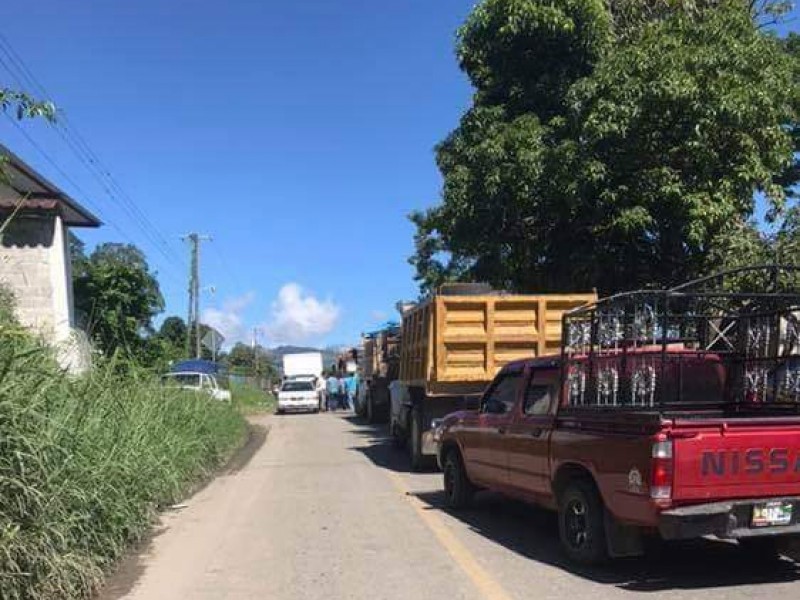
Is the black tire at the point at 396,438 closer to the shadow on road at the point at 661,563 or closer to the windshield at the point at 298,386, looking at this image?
the shadow on road at the point at 661,563

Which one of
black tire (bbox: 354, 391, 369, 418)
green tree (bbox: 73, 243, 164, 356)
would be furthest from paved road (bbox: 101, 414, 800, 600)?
black tire (bbox: 354, 391, 369, 418)

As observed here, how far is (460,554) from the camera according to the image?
881 cm

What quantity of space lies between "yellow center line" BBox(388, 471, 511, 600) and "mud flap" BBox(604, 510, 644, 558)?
100 cm

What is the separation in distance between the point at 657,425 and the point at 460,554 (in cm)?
275

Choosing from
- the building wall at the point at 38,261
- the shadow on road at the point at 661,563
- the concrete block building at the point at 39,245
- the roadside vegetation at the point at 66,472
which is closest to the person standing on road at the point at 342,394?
the concrete block building at the point at 39,245

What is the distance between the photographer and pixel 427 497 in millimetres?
12906

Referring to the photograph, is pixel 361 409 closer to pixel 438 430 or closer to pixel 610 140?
pixel 610 140

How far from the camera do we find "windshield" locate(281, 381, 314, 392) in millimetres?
41875

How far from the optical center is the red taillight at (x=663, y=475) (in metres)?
6.90

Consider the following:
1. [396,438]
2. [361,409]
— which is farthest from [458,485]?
[361,409]

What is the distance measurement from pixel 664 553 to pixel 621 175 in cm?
961

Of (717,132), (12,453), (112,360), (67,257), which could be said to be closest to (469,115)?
(717,132)

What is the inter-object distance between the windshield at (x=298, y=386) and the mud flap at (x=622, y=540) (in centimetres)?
3481

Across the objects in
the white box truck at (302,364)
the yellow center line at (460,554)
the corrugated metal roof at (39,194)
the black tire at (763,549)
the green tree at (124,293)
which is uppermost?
the corrugated metal roof at (39,194)
